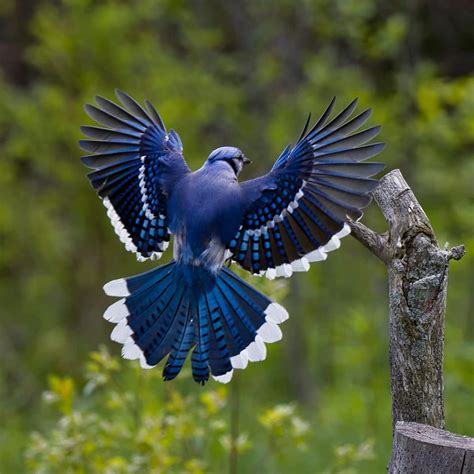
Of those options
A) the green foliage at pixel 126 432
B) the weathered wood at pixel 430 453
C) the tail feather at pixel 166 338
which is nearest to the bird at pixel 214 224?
the tail feather at pixel 166 338

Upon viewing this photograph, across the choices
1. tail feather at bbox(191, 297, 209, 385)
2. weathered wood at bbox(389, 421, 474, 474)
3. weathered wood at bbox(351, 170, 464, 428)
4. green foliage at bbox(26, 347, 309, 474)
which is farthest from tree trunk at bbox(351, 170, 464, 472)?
green foliage at bbox(26, 347, 309, 474)

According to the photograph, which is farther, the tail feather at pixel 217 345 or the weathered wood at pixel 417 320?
the tail feather at pixel 217 345

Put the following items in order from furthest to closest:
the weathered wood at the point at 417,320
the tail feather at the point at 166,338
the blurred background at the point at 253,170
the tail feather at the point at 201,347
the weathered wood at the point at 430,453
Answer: the blurred background at the point at 253,170, the tail feather at the point at 166,338, the tail feather at the point at 201,347, the weathered wood at the point at 417,320, the weathered wood at the point at 430,453

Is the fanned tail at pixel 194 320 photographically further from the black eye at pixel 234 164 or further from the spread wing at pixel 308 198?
the black eye at pixel 234 164

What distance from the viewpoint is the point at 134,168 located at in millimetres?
3391

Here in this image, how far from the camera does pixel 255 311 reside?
305 centimetres

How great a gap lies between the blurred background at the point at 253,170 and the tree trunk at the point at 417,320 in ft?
6.15

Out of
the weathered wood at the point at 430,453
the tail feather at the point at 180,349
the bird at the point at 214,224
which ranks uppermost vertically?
the bird at the point at 214,224

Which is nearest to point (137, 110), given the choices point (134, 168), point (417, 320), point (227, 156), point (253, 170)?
point (134, 168)

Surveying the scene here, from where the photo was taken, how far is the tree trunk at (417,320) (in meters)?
2.41

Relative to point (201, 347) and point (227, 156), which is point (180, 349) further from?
point (227, 156)

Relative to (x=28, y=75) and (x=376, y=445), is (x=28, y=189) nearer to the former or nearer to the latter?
(x=28, y=75)

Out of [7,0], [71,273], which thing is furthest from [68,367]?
[7,0]

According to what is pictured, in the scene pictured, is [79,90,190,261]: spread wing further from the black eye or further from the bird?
the black eye
